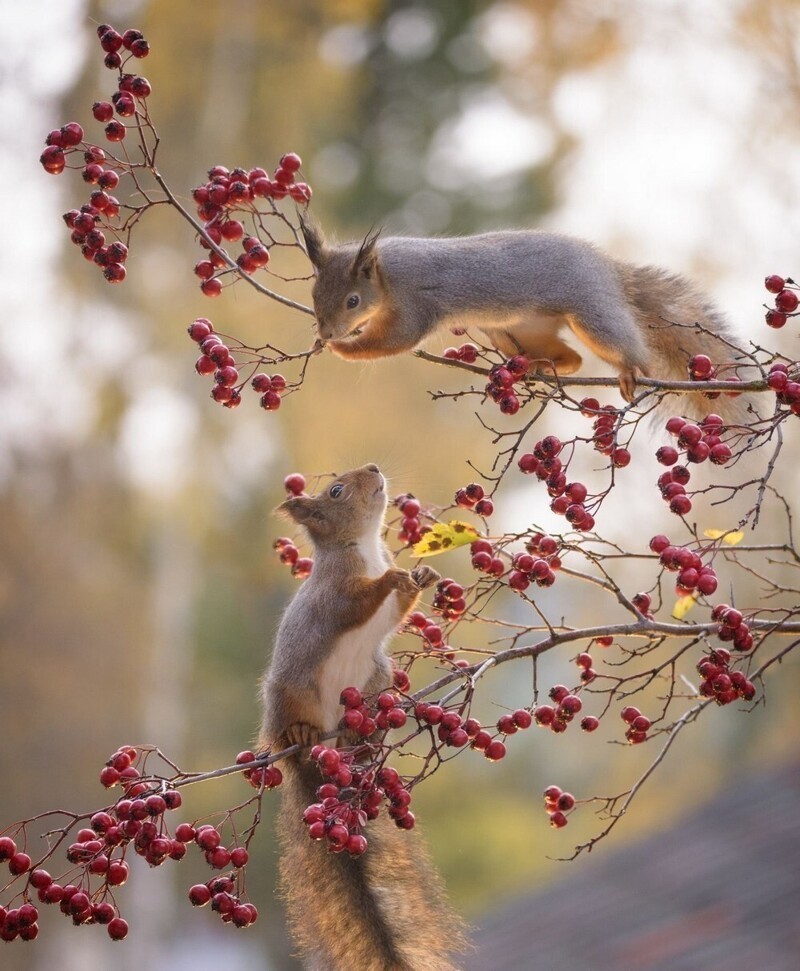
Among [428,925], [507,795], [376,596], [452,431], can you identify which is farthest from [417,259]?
[507,795]

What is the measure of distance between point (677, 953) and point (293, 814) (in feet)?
7.70

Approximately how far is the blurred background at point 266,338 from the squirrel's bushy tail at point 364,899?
8.20 feet

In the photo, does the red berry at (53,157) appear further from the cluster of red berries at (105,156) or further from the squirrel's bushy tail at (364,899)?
the squirrel's bushy tail at (364,899)

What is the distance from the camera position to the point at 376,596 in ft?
6.12

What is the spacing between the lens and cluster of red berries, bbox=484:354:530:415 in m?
1.55

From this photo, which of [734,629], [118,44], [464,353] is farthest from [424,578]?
[118,44]

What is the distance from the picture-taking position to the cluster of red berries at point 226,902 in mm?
1369

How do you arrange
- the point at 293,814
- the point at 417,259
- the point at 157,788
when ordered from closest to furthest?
the point at 157,788 → the point at 293,814 → the point at 417,259

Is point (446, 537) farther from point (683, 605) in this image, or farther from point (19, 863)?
point (19, 863)

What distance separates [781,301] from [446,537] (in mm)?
492

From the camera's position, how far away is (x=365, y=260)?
2250 mm

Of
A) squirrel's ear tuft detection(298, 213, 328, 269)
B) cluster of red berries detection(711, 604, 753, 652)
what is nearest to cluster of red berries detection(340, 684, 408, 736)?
cluster of red berries detection(711, 604, 753, 652)

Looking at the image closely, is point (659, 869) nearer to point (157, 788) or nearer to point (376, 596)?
point (376, 596)

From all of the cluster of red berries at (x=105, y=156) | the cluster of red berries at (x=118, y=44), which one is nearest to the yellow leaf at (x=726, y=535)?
the cluster of red berries at (x=105, y=156)
